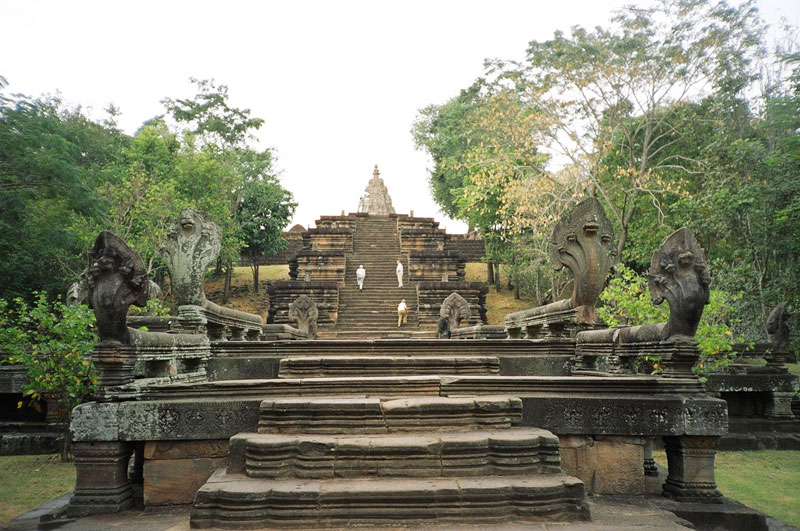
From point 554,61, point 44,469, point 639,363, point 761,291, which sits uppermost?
point 554,61

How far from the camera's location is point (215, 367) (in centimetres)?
596

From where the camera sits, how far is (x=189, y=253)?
21.1 ft

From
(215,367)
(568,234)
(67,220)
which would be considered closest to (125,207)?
(67,220)

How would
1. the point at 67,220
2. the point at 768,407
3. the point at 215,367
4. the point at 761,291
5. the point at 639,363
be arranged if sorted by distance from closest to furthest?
the point at 639,363
the point at 215,367
the point at 768,407
the point at 761,291
the point at 67,220

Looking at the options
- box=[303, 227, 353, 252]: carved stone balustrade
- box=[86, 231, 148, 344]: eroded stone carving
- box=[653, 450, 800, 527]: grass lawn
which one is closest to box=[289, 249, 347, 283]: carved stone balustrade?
box=[303, 227, 353, 252]: carved stone balustrade

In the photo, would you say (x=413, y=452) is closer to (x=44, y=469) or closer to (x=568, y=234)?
(x=568, y=234)

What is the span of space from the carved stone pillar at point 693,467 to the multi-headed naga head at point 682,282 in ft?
2.35

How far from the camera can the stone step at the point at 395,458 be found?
10.9ft

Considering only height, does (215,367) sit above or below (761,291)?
below

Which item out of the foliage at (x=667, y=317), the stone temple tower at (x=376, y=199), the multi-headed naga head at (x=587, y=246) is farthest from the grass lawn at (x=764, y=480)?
the stone temple tower at (x=376, y=199)

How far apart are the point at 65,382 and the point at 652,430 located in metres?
6.21

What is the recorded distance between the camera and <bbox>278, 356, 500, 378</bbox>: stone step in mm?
4945

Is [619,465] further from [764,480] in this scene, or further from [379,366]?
[764,480]

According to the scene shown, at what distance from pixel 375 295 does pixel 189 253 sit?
1425cm
